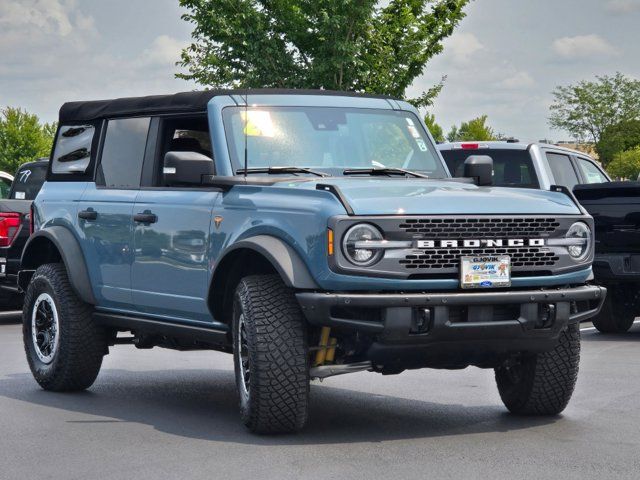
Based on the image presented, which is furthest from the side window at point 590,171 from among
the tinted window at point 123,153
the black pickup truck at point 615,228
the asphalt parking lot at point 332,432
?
the tinted window at point 123,153

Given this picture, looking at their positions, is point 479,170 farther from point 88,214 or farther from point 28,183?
point 28,183

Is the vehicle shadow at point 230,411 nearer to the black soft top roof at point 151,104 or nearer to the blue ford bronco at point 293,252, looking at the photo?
the blue ford bronco at point 293,252

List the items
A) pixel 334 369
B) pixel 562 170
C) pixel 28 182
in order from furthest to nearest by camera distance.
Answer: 1. pixel 28 182
2. pixel 562 170
3. pixel 334 369

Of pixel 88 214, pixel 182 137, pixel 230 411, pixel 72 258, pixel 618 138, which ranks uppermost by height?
pixel 618 138

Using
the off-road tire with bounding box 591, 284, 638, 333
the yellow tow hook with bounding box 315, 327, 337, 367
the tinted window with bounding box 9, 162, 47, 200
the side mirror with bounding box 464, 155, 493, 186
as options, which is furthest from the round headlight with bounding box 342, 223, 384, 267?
the tinted window with bounding box 9, 162, 47, 200

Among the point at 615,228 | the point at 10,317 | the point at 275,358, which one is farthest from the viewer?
the point at 10,317

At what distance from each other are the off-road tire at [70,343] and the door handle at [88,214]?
48cm

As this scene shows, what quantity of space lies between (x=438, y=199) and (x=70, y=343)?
10.8ft

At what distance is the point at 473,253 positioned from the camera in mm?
7301

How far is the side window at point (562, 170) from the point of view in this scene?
14.5 metres

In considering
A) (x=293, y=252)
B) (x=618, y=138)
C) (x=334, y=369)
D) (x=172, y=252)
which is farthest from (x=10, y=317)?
(x=618, y=138)

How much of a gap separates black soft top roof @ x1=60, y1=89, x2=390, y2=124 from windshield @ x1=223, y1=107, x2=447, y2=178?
0.61 feet

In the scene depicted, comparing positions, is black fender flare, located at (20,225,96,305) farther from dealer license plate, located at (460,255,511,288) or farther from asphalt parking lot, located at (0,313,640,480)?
dealer license plate, located at (460,255,511,288)

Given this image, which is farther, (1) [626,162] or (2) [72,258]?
(1) [626,162]
